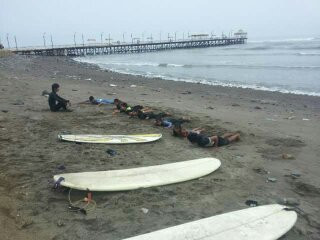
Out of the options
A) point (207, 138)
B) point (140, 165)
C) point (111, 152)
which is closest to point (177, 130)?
point (207, 138)

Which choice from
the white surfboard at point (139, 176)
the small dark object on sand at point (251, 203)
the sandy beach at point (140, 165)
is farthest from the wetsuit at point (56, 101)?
the small dark object on sand at point (251, 203)

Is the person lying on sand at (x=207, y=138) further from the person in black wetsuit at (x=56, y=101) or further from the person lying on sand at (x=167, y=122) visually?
the person in black wetsuit at (x=56, y=101)

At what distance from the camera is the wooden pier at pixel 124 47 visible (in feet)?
212

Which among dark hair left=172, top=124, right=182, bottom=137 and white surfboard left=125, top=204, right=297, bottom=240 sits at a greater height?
white surfboard left=125, top=204, right=297, bottom=240

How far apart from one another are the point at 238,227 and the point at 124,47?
80.0 m

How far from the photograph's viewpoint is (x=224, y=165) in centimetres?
645

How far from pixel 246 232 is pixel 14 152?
14.6 feet

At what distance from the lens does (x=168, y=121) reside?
30.8 feet

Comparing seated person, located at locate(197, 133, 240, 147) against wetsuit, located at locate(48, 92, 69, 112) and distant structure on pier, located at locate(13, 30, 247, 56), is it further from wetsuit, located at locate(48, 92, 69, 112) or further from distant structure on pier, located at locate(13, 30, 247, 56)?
distant structure on pier, located at locate(13, 30, 247, 56)

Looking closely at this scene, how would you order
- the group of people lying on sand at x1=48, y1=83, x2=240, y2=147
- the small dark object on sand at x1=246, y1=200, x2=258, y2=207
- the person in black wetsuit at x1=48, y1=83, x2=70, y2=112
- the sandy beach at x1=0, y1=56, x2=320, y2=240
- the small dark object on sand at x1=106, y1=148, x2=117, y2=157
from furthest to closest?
the person in black wetsuit at x1=48, y1=83, x2=70, y2=112 < the group of people lying on sand at x1=48, y1=83, x2=240, y2=147 < the small dark object on sand at x1=106, y1=148, x2=117, y2=157 < the small dark object on sand at x1=246, y1=200, x2=258, y2=207 < the sandy beach at x1=0, y1=56, x2=320, y2=240

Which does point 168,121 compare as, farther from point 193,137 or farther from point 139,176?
point 139,176

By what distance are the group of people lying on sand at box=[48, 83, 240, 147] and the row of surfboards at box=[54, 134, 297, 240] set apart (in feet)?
3.77

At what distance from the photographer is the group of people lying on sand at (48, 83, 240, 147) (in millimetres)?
7582

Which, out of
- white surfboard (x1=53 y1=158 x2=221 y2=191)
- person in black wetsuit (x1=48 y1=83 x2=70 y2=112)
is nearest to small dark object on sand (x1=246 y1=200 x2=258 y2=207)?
white surfboard (x1=53 y1=158 x2=221 y2=191)
